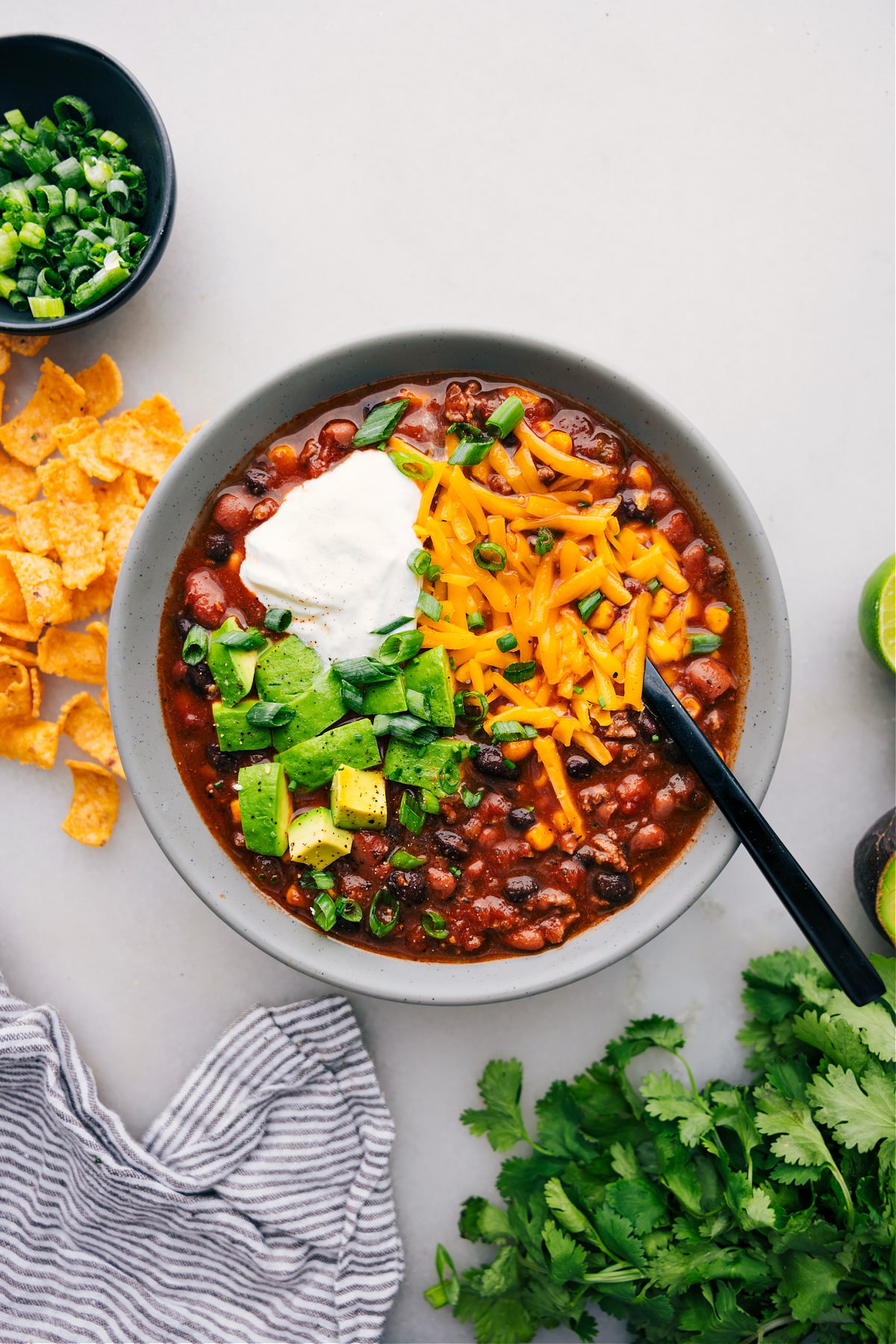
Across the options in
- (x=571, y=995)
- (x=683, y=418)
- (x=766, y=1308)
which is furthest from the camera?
(x=571, y=995)

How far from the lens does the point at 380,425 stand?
9.11 feet

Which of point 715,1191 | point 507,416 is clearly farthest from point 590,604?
point 715,1191

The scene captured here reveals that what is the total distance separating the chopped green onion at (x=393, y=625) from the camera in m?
2.72

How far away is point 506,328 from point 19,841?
2.40 metres

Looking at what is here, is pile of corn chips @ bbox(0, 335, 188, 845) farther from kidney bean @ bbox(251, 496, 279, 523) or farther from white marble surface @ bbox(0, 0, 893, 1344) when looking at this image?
kidney bean @ bbox(251, 496, 279, 523)

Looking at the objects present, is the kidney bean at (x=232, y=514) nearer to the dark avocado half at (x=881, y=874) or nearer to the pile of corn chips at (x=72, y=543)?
the pile of corn chips at (x=72, y=543)

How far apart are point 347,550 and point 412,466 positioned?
0.32 m

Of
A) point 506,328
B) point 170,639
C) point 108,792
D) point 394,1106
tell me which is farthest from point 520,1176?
point 506,328

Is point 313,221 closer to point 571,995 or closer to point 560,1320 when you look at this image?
point 571,995

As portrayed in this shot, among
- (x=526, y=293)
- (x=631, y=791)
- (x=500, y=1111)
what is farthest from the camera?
(x=526, y=293)

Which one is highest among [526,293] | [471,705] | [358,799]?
[526,293]

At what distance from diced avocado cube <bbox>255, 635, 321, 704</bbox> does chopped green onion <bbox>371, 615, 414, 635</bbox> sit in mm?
227

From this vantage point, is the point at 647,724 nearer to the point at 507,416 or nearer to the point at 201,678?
the point at 507,416

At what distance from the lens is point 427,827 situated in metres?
2.80
